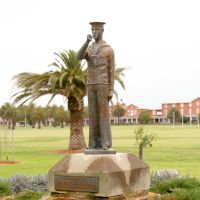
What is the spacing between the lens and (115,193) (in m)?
8.71

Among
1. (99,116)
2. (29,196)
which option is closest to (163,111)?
(29,196)

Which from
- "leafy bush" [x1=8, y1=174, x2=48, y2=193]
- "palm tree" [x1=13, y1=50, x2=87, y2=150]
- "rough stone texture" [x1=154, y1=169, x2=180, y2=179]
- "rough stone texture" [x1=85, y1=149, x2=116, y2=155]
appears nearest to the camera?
"rough stone texture" [x1=85, y1=149, x2=116, y2=155]

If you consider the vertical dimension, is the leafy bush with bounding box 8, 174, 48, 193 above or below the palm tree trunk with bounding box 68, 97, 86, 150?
below

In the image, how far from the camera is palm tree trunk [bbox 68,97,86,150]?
88.0ft

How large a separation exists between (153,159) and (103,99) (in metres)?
13.5

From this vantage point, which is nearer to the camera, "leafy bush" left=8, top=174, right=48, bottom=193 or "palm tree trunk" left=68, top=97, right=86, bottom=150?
"leafy bush" left=8, top=174, right=48, bottom=193

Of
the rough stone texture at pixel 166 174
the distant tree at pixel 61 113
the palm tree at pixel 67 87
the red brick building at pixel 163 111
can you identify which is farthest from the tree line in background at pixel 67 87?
the red brick building at pixel 163 111

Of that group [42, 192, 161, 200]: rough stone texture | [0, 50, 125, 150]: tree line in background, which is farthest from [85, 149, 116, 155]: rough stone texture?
[0, 50, 125, 150]: tree line in background

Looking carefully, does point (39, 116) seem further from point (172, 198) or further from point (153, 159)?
point (172, 198)

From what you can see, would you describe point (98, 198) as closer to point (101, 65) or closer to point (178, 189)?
point (178, 189)

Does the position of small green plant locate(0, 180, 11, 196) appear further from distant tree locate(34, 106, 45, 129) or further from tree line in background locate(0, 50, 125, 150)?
distant tree locate(34, 106, 45, 129)

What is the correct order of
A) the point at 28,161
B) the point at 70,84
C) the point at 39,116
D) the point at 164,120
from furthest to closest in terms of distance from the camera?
the point at 164,120 < the point at 39,116 < the point at 70,84 < the point at 28,161

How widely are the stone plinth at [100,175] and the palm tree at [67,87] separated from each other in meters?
16.9

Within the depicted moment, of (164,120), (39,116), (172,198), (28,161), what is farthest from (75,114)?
(164,120)
